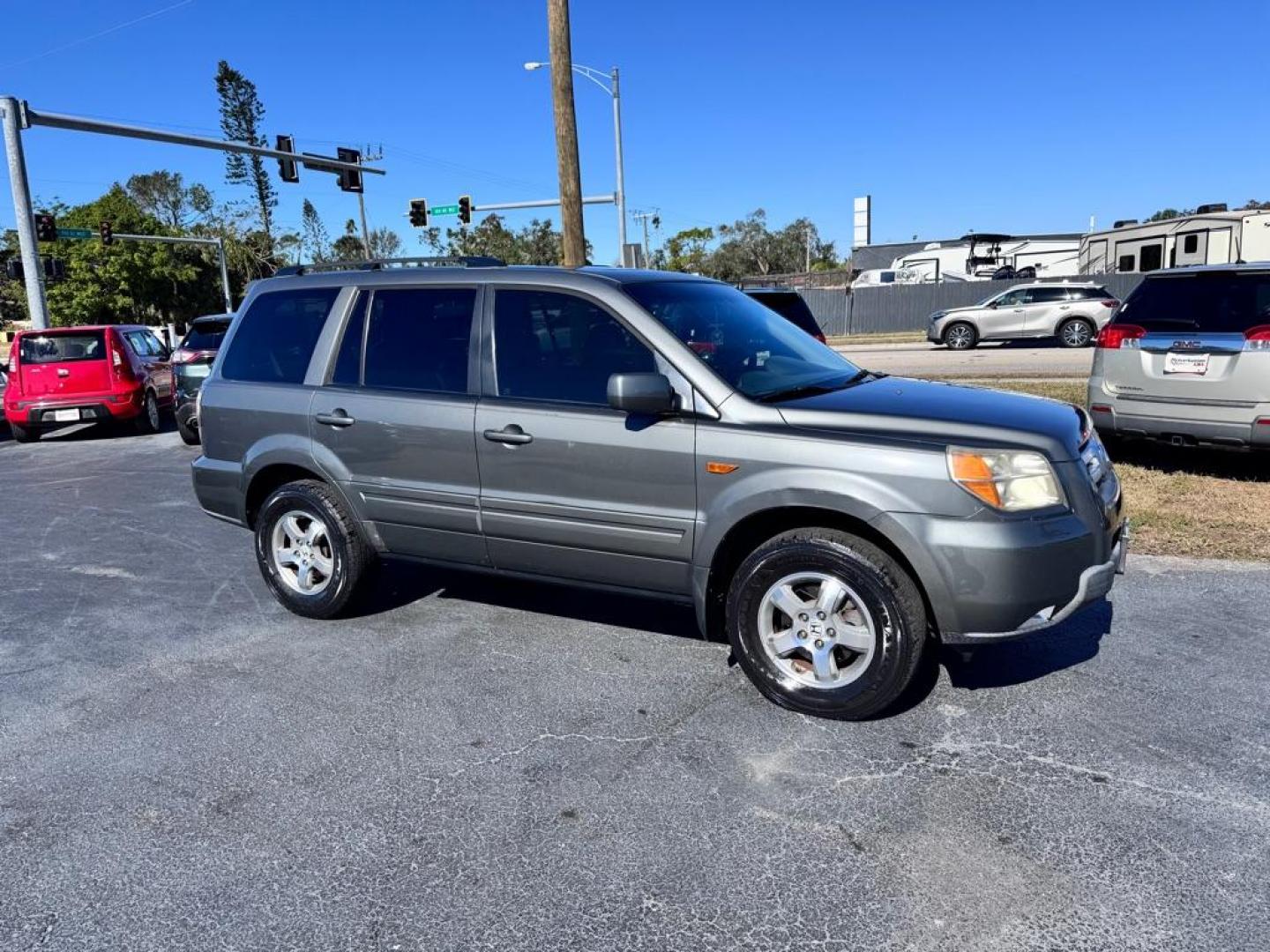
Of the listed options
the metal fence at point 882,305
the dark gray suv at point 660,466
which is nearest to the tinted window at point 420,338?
the dark gray suv at point 660,466

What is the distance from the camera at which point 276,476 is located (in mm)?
5270

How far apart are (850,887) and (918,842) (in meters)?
0.35

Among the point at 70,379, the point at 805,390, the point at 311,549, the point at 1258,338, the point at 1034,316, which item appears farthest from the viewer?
the point at 1034,316

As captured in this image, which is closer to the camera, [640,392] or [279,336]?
[640,392]

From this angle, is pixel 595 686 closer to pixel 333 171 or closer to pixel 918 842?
pixel 918 842

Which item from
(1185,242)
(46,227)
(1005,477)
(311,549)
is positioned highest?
(46,227)

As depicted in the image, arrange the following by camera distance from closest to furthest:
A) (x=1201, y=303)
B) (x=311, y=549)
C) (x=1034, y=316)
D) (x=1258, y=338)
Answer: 1. (x=311, y=549)
2. (x=1258, y=338)
3. (x=1201, y=303)
4. (x=1034, y=316)

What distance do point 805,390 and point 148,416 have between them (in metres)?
13.0

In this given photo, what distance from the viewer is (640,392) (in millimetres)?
3801

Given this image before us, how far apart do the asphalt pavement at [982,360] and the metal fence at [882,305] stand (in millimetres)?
10450

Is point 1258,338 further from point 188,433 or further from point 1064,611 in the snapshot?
point 188,433

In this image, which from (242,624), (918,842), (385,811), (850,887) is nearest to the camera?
(850,887)

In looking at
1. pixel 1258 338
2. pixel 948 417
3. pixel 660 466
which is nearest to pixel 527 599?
pixel 660 466

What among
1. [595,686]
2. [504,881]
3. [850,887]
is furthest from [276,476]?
[850,887]
